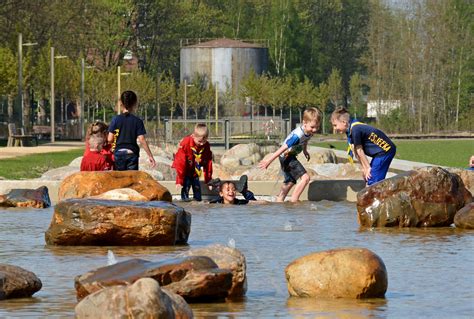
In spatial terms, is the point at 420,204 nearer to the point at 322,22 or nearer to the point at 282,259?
the point at 282,259

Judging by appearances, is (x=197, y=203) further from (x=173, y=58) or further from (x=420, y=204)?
(x=173, y=58)

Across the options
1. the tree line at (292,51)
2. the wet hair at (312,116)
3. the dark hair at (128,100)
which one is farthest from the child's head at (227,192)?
the tree line at (292,51)

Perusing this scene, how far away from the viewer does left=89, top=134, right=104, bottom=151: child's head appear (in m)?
18.9

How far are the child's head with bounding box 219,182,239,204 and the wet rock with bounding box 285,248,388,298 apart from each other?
960 centimetres

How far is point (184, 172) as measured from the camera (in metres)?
20.4

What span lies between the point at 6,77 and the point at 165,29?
6463 cm

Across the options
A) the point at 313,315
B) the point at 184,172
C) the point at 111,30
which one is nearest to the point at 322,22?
the point at 111,30

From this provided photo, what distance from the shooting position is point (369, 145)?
58.7 ft

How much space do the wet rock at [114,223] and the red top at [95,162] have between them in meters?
5.07

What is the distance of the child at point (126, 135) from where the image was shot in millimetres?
18344

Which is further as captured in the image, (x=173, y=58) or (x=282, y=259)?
(x=173, y=58)

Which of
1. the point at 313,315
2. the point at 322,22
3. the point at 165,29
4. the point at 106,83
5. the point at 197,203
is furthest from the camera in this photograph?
the point at 322,22

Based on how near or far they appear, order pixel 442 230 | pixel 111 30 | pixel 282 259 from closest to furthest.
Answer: pixel 282 259 → pixel 442 230 → pixel 111 30

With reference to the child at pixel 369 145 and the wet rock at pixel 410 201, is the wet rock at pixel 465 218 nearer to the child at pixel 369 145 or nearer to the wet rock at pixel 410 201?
the wet rock at pixel 410 201
